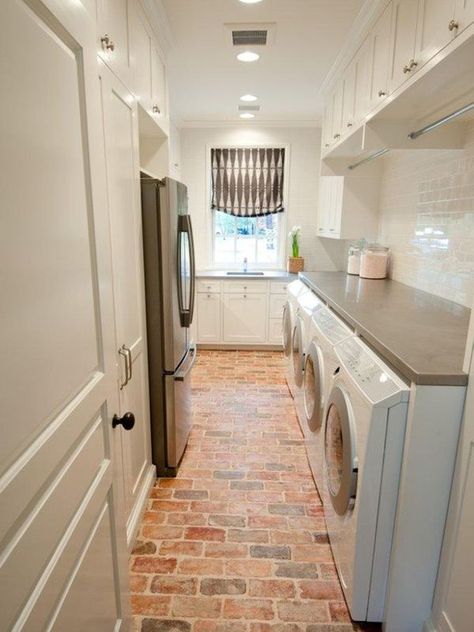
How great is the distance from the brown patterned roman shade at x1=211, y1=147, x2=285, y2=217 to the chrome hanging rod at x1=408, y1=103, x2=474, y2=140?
2.69 metres

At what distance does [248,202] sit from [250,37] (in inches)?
91.0

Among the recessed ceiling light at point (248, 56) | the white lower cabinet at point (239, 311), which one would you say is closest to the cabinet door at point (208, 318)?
the white lower cabinet at point (239, 311)

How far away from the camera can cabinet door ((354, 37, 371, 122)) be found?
2396mm

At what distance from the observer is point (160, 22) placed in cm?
235

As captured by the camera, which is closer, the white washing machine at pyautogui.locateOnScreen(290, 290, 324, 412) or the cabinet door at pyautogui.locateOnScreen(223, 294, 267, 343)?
the white washing machine at pyautogui.locateOnScreen(290, 290, 324, 412)

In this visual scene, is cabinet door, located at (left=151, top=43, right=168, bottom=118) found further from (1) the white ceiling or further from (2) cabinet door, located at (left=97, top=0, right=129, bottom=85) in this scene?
(2) cabinet door, located at (left=97, top=0, right=129, bottom=85)

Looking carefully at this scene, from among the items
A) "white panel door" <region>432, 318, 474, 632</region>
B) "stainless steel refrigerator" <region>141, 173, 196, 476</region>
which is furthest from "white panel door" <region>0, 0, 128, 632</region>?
"white panel door" <region>432, 318, 474, 632</region>

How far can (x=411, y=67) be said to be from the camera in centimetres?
172

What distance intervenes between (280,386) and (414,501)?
8.13ft

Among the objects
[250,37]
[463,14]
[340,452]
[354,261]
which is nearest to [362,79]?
[250,37]

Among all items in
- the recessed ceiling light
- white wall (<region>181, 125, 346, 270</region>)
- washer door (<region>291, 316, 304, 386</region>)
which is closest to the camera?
washer door (<region>291, 316, 304, 386</region>)

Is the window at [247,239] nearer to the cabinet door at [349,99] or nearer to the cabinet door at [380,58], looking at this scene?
the cabinet door at [349,99]

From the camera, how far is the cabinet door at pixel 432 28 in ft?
4.69

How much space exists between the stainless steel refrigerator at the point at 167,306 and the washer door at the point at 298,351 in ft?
2.66
